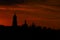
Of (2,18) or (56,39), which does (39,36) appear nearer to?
(56,39)

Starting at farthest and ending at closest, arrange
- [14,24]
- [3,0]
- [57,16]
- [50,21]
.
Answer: [3,0] → [57,16] → [50,21] → [14,24]

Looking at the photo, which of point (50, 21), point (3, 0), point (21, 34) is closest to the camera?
point (21, 34)

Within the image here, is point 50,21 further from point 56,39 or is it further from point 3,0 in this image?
point 3,0

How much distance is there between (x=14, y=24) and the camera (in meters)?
6.90

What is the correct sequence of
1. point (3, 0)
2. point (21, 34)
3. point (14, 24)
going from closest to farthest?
point (21, 34) → point (14, 24) → point (3, 0)

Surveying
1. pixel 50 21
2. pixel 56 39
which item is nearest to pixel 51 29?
pixel 56 39

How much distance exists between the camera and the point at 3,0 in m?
14.0

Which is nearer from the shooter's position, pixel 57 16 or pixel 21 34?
pixel 21 34

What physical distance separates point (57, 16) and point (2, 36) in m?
2.99

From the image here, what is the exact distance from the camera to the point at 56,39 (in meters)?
6.43

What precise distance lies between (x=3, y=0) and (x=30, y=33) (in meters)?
7.85

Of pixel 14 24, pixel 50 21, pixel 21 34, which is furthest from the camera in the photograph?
pixel 50 21

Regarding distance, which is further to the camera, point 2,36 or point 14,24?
point 14,24

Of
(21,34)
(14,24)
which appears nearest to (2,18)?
(14,24)
